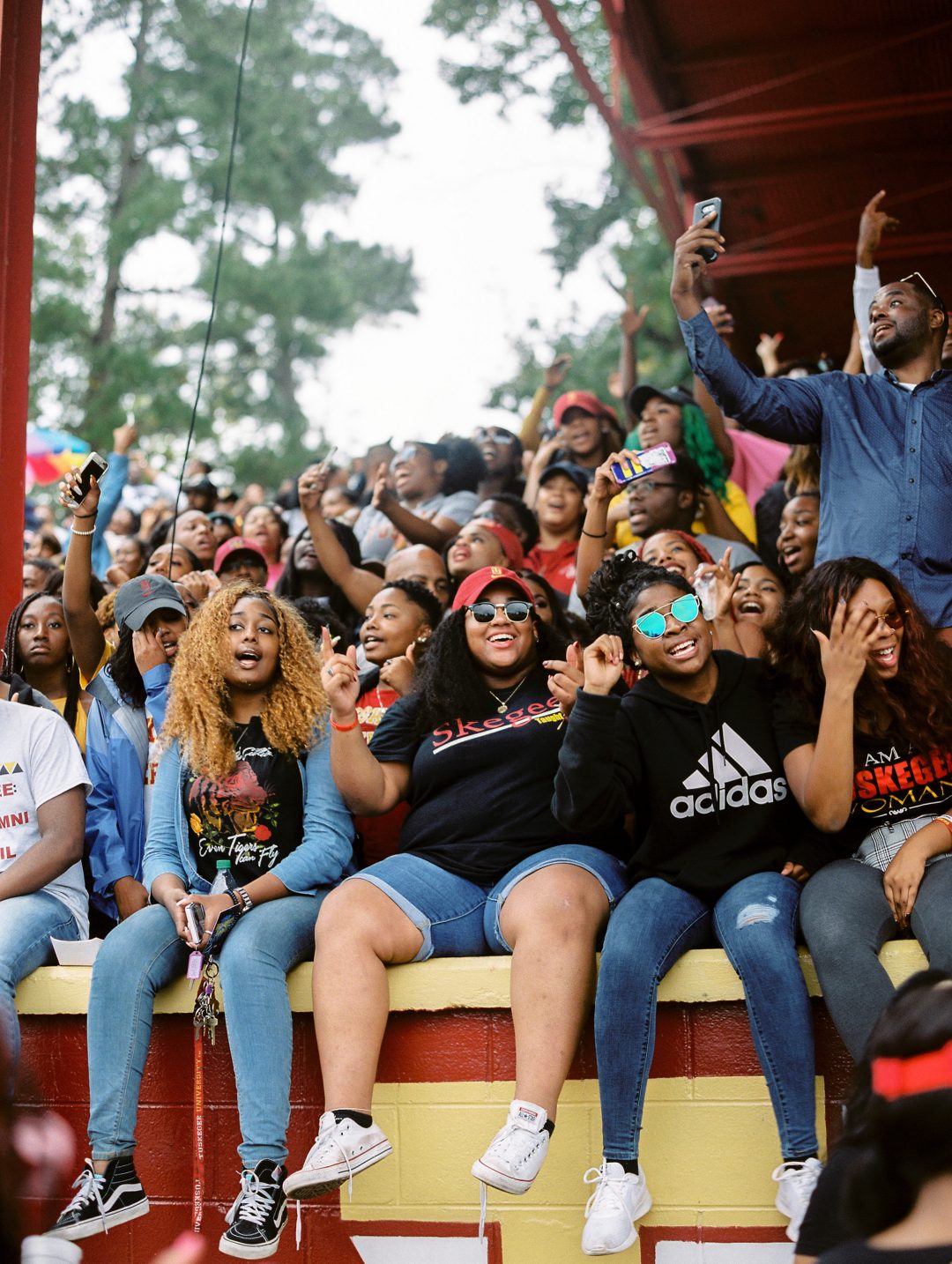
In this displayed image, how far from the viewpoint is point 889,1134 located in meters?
2.09

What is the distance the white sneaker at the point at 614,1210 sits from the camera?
11.6 feet

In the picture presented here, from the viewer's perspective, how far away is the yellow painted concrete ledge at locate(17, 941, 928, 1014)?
393 cm

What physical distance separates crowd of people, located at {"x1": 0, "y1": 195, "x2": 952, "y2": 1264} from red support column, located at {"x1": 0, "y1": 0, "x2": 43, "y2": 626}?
34 cm

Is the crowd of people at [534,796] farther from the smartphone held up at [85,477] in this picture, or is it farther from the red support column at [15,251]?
the red support column at [15,251]

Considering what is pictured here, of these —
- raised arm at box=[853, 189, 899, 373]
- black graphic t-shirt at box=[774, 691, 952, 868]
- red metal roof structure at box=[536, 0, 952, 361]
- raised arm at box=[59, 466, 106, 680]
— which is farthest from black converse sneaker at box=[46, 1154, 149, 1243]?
red metal roof structure at box=[536, 0, 952, 361]

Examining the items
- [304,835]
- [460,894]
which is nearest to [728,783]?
[460,894]

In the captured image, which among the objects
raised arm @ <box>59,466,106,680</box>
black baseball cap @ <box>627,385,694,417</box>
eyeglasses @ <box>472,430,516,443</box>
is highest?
eyeglasses @ <box>472,430,516,443</box>

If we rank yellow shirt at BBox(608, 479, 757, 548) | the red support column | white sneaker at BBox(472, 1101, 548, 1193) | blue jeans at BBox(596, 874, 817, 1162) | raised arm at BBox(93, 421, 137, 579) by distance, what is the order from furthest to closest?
raised arm at BBox(93, 421, 137, 579) → yellow shirt at BBox(608, 479, 757, 548) → the red support column → blue jeans at BBox(596, 874, 817, 1162) → white sneaker at BBox(472, 1101, 548, 1193)

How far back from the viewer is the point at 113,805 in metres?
5.15

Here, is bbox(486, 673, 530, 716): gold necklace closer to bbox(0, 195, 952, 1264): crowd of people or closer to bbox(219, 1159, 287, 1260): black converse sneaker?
bbox(0, 195, 952, 1264): crowd of people

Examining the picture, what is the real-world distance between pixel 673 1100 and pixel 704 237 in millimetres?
2722

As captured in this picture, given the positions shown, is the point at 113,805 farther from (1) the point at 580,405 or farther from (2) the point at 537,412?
(2) the point at 537,412

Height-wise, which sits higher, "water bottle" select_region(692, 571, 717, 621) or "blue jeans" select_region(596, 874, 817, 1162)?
"water bottle" select_region(692, 571, 717, 621)

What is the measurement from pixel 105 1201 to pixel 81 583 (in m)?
2.48
